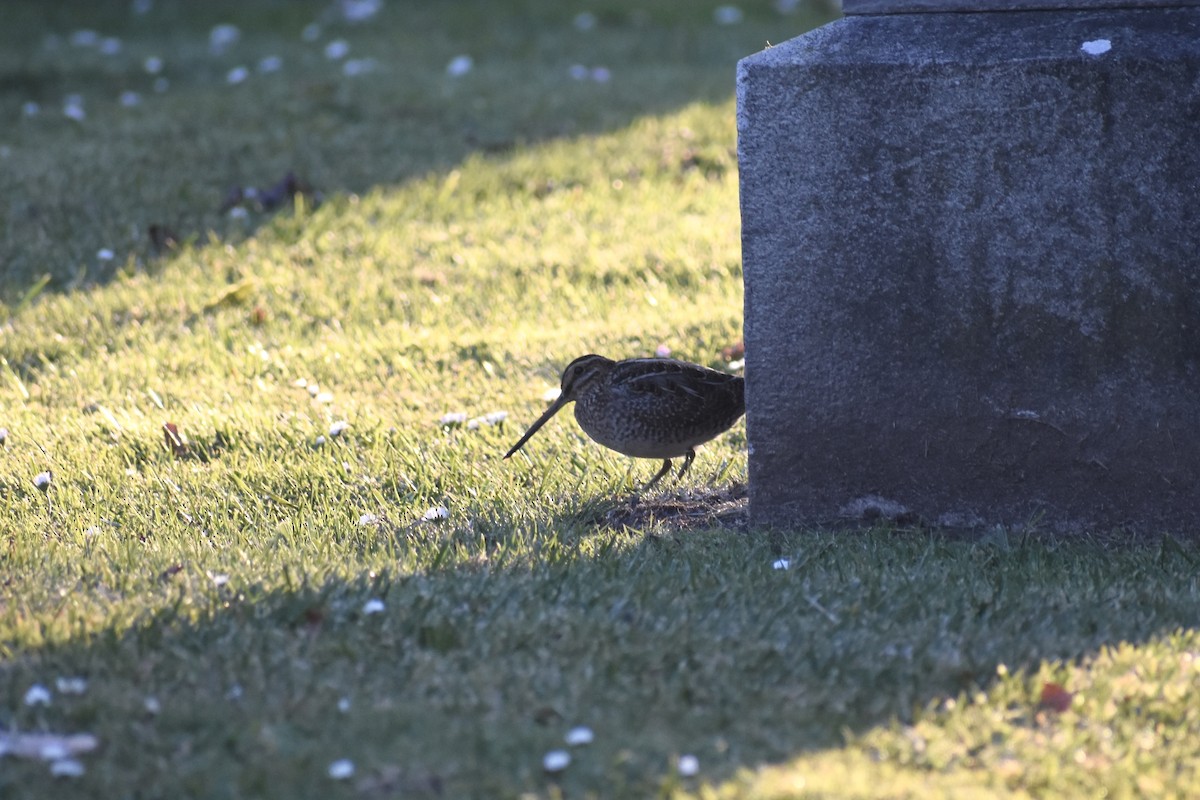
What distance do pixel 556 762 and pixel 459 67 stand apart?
856cm

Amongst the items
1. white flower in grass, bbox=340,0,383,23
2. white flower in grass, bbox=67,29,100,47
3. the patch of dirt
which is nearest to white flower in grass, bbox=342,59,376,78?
white flower in grass, bbox=340,0,383,23

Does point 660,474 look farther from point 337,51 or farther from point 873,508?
point 337,51

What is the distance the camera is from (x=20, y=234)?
25.7ft

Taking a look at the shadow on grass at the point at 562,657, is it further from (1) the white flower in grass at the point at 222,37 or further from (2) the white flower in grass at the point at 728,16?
(2) the white flower in grass at the point at 728,16

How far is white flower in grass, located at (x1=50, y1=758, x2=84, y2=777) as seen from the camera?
3.12m

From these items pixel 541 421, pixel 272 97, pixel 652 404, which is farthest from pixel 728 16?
pixel 652 404

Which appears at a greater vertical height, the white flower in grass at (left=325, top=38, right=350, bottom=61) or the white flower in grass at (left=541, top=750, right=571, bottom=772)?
the white flower in grass at (left=325, top=38, right=350, bottom=61)

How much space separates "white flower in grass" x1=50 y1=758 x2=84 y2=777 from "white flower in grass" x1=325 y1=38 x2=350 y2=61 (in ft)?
29.3

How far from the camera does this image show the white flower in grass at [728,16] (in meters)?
12.7

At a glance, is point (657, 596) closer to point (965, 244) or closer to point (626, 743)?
point (626, 743)

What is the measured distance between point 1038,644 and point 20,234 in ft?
19.5

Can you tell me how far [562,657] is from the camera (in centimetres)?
371

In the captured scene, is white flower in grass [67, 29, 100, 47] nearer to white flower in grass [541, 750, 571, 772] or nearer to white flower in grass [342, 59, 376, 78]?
white flower in grass [342, 59, 376, 78]

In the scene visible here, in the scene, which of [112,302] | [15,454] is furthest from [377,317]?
[15,454]
